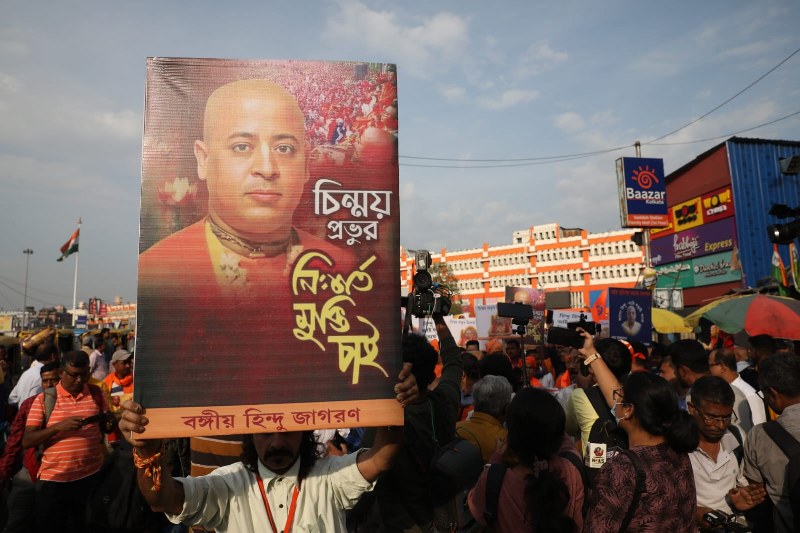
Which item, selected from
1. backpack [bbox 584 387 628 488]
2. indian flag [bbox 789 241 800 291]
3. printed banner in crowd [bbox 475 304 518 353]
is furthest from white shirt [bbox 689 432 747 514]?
indian flag [bbox 789 241 800 291]

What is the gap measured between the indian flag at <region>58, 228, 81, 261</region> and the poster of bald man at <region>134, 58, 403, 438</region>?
151 feet

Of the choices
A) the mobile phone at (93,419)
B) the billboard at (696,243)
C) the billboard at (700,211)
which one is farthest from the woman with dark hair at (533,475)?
the billboard at (696,243)

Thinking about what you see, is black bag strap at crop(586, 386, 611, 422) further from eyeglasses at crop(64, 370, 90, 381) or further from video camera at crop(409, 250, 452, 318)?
eyeglasses at crop(64, 370, 90, 381)

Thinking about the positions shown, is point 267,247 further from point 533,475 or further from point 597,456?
point 597,456

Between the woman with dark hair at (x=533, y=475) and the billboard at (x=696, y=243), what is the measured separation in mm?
26627

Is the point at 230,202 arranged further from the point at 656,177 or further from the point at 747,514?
the point at 656,177

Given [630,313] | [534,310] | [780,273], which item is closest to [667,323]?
[534,310]

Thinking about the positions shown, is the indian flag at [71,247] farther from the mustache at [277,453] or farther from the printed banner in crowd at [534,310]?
the mustache at [277,453]

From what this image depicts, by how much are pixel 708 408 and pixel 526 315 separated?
271 cm

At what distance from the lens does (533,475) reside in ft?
8.90

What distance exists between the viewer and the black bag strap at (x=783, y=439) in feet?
10.3

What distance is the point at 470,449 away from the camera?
3.07 m

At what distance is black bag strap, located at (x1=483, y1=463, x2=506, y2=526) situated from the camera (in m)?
2.73

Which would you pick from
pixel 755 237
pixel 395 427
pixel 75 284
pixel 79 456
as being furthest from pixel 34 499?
pixel 75 284
